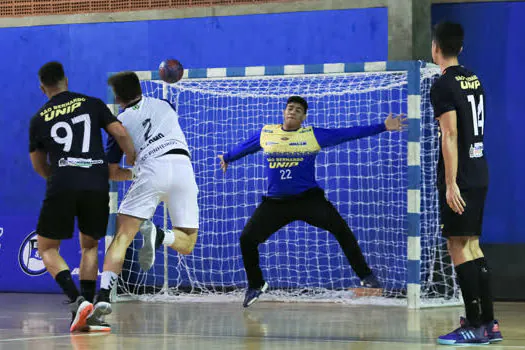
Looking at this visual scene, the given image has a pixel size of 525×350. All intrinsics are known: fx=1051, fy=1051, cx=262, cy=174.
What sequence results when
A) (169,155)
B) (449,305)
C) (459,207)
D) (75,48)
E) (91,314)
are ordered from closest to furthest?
1. (459,207)
2. (91,314)
3. (169,155)
4. (449,305)
5. (75,48)

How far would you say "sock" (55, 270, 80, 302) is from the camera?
7.89 meters

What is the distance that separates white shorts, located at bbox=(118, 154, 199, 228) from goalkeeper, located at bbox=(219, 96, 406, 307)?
80.4 inches

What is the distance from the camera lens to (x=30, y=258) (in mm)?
12828

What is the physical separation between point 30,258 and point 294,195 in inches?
158

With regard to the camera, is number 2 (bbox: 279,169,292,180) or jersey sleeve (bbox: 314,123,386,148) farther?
number 2 (bbox: 279,169,292,180)

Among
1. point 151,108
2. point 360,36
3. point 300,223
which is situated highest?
point 360,36

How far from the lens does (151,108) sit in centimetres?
844

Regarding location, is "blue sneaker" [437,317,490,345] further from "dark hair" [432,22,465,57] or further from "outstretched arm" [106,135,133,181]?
Result: "outstretched arm" [106,135,133,181]

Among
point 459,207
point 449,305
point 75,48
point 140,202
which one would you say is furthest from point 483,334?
point 75,48

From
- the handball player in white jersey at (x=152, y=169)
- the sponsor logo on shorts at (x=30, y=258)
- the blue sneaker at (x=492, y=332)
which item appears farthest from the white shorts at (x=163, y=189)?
the sponsor logo on shorts at (x=30, y=258)

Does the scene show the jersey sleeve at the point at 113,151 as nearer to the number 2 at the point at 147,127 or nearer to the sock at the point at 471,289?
the number 2 at the point at 147,127

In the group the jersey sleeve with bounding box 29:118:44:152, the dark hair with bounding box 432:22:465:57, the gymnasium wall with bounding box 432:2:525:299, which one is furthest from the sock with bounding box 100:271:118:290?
the gymnasium wall with bounding box 432:2:525:299

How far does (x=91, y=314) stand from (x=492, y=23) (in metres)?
6.40

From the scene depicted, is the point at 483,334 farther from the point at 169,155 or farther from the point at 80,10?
the point at 80,10
